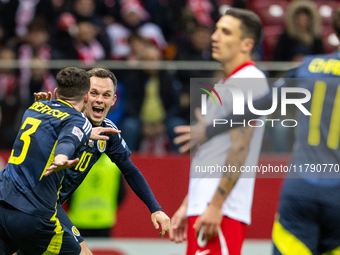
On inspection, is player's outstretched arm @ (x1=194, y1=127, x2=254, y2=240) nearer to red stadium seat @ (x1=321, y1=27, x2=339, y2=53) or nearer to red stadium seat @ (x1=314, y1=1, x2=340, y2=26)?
red stadium seat @ (x1=321, y1=27, x2=339, y2=53)

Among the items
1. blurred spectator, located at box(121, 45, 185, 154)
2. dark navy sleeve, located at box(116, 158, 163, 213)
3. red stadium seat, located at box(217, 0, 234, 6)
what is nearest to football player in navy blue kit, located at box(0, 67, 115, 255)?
dark navy sleeve, located at box(116, 158, 163, 213)

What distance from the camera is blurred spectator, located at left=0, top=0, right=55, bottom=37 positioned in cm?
958

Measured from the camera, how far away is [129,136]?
319 inches

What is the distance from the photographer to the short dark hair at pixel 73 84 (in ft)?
12.9

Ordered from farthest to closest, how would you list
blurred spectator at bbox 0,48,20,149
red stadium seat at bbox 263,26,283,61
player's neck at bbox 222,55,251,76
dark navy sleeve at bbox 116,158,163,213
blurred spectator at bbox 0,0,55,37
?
red stadium seat at bbox 263,26,283,61 → blurred spectator at bbox 0,0,55,37 → blurred spectator at bbox 0,48,20,149 → dark navy sleeve at bbox 116,158,163,213 → player's neck at bbox 222,55,251,76

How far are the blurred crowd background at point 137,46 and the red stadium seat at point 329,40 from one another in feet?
0.09

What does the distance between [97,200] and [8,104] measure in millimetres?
2019

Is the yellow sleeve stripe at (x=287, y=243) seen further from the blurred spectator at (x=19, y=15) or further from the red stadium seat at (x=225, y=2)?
the red stadium seat at (x=225, y=2)

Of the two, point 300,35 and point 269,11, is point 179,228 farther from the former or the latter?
point 269,11

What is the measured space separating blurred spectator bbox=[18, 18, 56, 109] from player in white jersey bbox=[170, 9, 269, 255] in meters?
4.75

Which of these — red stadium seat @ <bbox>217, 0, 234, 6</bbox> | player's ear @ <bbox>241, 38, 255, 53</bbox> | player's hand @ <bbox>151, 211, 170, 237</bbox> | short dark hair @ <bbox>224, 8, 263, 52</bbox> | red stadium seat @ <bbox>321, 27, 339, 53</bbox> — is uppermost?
red stadium seat @ <bbox>217, 0, 234, 6</bbox>

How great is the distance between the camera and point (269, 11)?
1139 centimetres

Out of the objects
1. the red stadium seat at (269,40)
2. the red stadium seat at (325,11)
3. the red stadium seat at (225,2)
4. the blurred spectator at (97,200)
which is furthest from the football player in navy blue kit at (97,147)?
the red stadium seat at (325,11)

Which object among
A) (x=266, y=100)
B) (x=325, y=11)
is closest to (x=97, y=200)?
(x=266, y=100)
